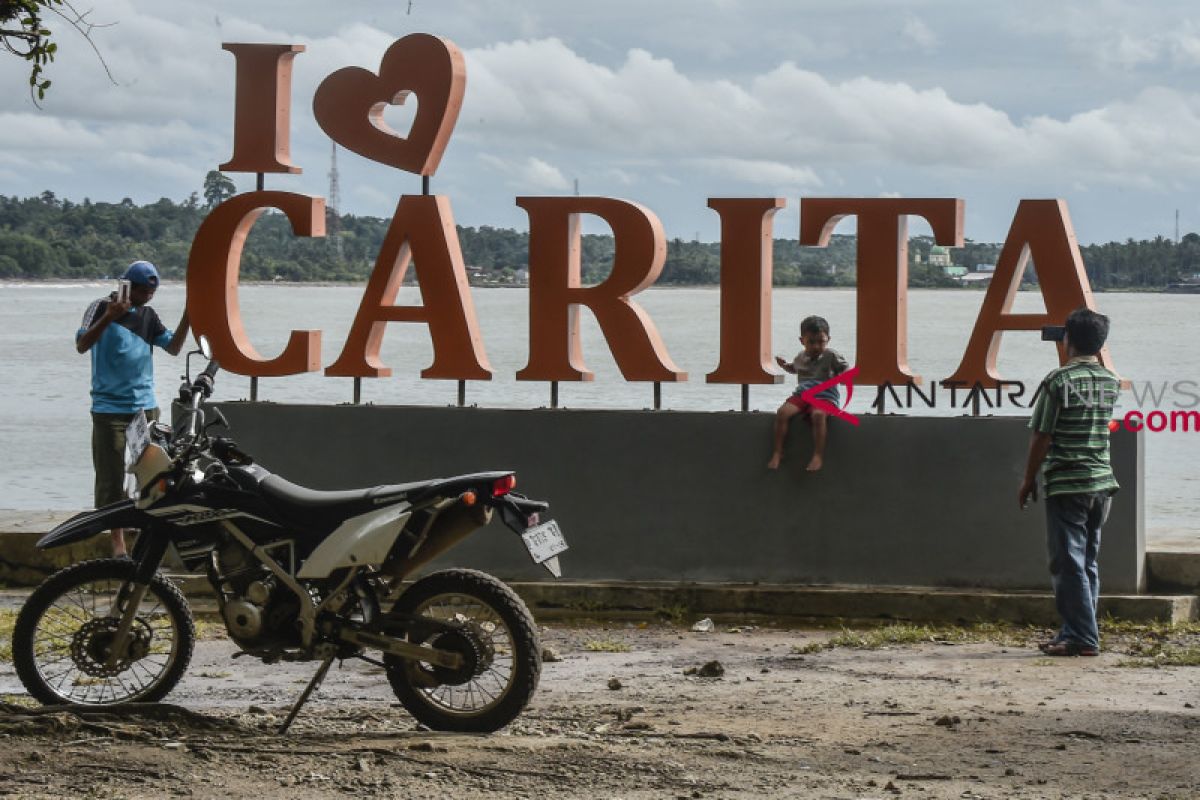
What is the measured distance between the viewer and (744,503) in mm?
10547

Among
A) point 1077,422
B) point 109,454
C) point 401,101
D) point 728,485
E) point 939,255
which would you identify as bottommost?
point 728,485

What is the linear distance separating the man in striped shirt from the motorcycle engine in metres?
3.54

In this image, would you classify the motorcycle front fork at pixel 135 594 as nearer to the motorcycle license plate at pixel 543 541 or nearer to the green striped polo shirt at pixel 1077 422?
the motorcycle license plate at pixel 543 541

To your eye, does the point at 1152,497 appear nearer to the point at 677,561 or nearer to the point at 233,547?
the point at 677,561

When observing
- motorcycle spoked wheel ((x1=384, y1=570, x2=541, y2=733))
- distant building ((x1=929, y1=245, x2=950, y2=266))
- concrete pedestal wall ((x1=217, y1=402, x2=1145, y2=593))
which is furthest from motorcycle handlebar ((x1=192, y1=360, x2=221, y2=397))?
distant building ((x1=929, y1=245, x2=950, y2=266))

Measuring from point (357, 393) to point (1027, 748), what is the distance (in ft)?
18.0

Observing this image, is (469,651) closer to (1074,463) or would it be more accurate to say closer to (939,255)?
(1074,463)

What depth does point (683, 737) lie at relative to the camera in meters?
6.79

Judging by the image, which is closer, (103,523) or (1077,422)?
(103,523)

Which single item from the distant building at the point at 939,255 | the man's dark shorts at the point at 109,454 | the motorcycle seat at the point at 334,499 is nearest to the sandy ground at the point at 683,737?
the motorcycle seat at the point at 334,499

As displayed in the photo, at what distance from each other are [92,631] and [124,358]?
313 cm

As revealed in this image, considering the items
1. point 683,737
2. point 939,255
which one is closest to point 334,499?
point 683,737

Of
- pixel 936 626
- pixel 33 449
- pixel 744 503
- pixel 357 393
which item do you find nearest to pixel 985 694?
pixel 936 626

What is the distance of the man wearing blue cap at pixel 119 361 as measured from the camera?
1014cm
